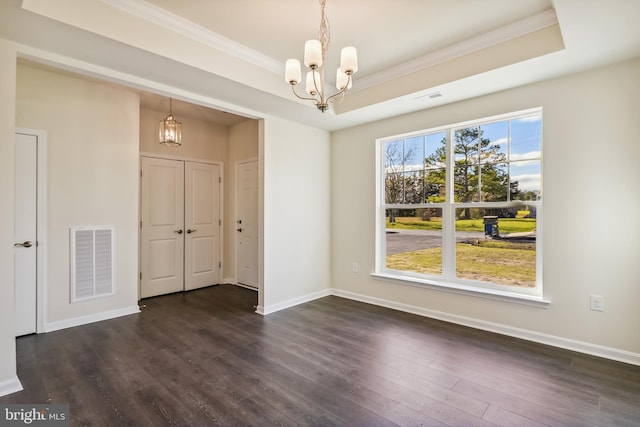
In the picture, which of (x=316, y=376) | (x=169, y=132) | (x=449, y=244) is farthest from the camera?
(x=169, y=132)

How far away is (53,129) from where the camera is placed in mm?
3297

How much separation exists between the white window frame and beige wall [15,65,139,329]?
3.18m

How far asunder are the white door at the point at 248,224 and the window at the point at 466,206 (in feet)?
6.74

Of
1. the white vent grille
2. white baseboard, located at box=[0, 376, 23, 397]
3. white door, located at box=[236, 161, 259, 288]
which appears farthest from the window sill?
white baseboard, located at box=[0, 376, 23, 397]

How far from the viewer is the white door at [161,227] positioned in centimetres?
456

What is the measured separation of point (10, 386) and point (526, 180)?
15.1 ft

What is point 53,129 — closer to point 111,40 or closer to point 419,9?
point 111,40

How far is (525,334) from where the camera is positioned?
3.04 m

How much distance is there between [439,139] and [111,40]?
3348 millimetres

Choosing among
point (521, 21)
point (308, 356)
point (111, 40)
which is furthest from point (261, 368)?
point (521, 21)

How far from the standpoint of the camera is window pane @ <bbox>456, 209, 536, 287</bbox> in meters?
3.16

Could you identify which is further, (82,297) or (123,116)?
(123,116)

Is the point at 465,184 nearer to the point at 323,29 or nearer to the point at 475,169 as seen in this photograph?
the point at 475,169

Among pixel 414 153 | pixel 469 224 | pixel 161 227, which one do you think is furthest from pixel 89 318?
pixel 469 224
